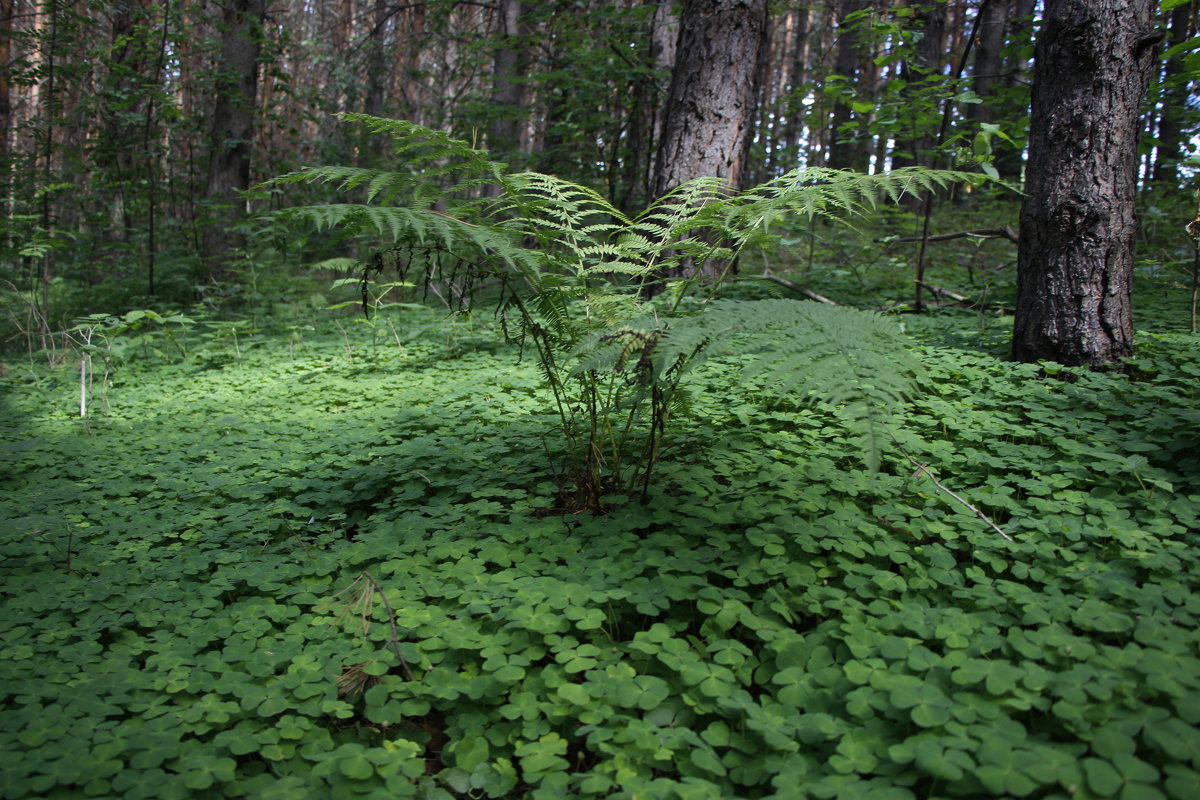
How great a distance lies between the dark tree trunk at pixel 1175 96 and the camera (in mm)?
3987

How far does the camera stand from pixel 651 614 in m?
1.91

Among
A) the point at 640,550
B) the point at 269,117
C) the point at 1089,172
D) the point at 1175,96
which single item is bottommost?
the point at 640,550

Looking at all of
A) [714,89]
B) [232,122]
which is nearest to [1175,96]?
[714,89]

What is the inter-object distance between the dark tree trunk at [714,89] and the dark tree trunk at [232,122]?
5888 mm

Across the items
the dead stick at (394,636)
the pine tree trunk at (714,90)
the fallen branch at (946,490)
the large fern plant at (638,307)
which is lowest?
the dead stick at (394,636)

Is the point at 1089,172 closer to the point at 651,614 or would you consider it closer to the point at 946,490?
the point at 946,490

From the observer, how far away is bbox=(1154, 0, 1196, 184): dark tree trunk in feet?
13.1

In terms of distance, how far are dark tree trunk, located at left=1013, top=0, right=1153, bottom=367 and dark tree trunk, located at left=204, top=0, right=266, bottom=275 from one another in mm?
8212

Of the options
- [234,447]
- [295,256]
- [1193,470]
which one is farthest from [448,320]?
[1193,470]

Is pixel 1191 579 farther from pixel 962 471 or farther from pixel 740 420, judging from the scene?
pixel 740 420

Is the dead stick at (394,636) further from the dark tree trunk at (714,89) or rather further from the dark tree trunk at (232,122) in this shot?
the dark tree trunk at (232,122)

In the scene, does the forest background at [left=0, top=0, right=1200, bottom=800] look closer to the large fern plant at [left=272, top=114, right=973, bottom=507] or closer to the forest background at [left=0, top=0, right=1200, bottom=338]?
the large fern plant at [left=272, top=114, right=973, bottom=507]

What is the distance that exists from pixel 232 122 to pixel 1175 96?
35.9 ft

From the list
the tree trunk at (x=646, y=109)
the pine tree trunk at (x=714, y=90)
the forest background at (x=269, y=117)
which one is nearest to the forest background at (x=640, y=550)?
the pine tree trunk at (x=714, y=90)
